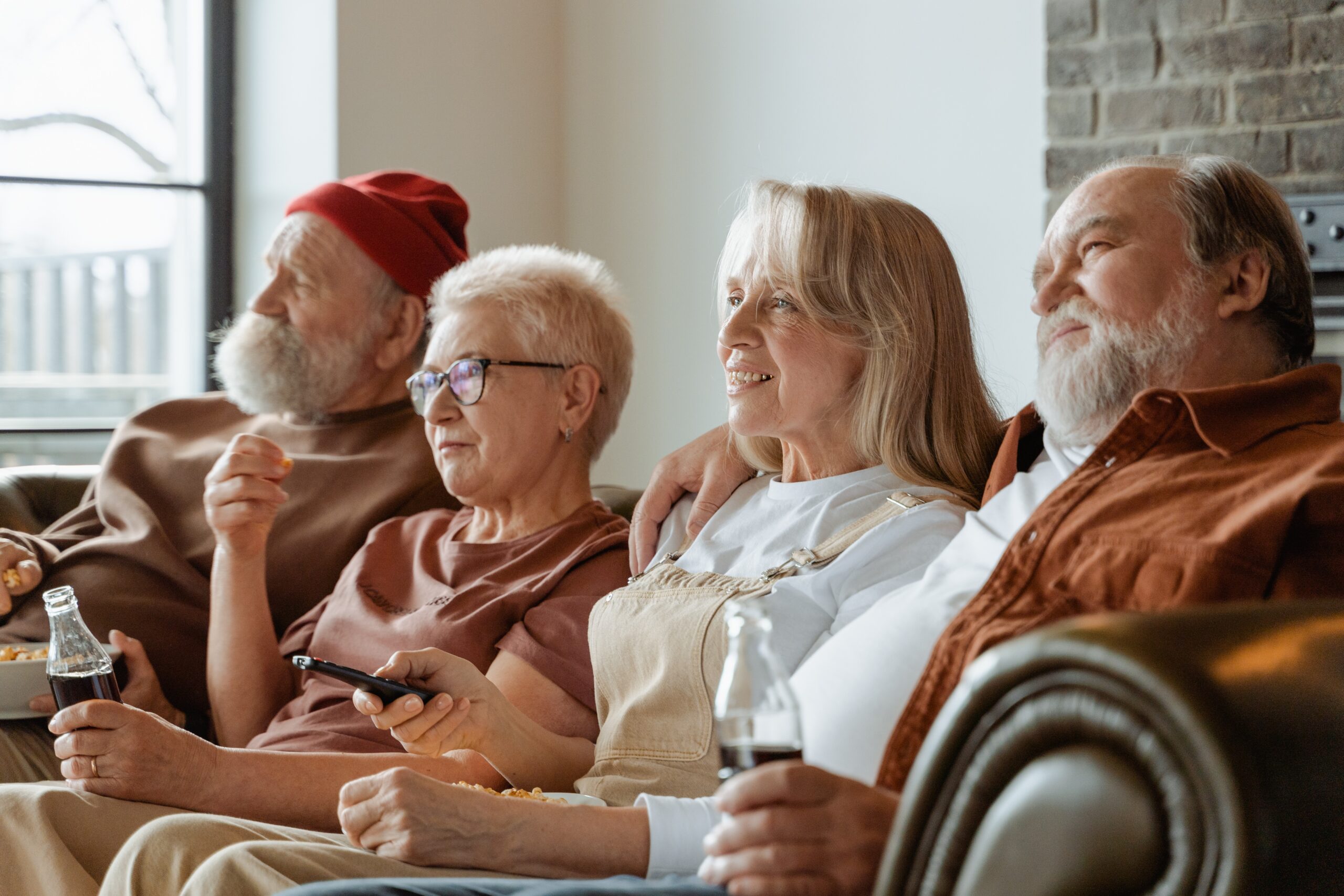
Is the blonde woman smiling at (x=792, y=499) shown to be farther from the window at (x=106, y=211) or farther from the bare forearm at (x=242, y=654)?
the window at (x=106, y=211)

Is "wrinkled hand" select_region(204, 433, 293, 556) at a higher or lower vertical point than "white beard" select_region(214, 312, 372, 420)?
lower

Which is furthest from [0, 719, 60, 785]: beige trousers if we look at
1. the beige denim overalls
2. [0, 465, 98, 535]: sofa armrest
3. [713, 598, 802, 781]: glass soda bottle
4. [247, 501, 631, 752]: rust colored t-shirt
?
[713, 598, 802, 781]: glass soda bottle

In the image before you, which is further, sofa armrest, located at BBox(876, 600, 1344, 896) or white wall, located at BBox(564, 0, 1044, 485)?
white wall, located at BBox(564, 0, 1044, 485)

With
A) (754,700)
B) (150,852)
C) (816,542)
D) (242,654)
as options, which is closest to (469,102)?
(242,654)

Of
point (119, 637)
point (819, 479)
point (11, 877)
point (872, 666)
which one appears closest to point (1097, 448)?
point (872, 666)

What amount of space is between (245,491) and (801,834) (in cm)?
136

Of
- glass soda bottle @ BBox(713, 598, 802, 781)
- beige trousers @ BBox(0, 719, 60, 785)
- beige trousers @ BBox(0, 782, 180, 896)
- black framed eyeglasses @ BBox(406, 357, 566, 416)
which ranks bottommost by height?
beige trousers @ BBox(0, 719, 60, 785)

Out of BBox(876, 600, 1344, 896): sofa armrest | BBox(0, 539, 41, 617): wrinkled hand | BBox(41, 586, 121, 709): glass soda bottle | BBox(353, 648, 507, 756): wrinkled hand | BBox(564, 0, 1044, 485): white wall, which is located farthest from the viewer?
BBox(564, 0, 1044, 485): white wall

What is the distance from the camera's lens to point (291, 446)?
268 centimetres

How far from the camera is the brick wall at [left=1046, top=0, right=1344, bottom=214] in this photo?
2623 millimetres

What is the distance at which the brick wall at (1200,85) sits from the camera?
262 centimetres

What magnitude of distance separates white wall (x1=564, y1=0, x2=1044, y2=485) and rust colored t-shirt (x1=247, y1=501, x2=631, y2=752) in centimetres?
112

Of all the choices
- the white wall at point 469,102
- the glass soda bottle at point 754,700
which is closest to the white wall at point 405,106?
the white wall at point 469,102

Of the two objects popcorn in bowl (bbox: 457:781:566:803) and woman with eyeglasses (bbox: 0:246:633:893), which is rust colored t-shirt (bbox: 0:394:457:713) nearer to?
woman with eyeglasses (bbox: 0:246:633:893)
